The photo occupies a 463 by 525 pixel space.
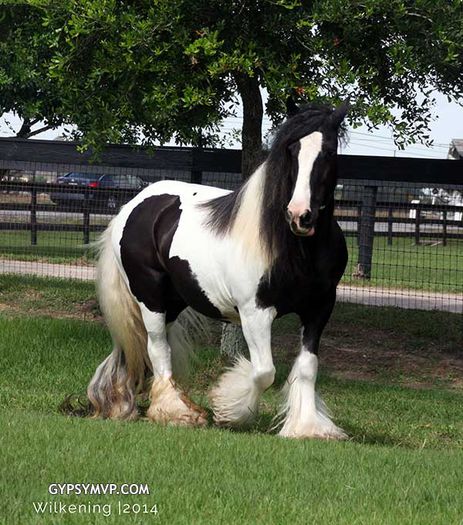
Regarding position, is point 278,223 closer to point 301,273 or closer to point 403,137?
point 301,273

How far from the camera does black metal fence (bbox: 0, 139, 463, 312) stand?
12.9 metres

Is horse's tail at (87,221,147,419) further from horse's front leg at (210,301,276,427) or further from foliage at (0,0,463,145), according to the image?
foliage at (0,0,463,145)

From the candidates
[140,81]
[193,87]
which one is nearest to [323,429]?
[193,87]

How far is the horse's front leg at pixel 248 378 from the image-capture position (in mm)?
6621

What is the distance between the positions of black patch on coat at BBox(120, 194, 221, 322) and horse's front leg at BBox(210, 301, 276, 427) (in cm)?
67

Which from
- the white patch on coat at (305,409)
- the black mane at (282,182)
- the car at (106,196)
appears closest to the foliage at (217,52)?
the black mane at (282,182)

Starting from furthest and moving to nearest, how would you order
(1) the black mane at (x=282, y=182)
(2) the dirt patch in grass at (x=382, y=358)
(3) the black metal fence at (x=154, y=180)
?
(3) the black metal fence at (x=154, y=180), (2) the dirt patch in grass at (x=382, y=358), (1) the black mane at (x=282, y=182)

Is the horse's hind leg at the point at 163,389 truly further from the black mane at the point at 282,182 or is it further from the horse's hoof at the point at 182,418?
the black mane at the point at 282,182

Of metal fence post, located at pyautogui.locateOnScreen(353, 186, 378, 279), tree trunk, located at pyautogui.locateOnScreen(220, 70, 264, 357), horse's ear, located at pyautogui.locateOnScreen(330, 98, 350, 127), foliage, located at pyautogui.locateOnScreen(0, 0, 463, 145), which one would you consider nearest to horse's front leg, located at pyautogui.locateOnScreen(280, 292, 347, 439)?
horse's ear, located at pyautogui.locateOnScreen(330, 98, 350, 127)

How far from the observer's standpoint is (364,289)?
1529cm

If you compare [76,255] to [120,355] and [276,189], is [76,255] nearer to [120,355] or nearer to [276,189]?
[120,355]

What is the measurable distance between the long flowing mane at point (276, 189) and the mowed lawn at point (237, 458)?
1.27m

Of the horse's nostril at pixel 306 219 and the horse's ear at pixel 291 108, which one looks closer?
the horse's nostril at pixel 306 219

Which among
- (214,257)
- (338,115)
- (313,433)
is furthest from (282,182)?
(313,433)
